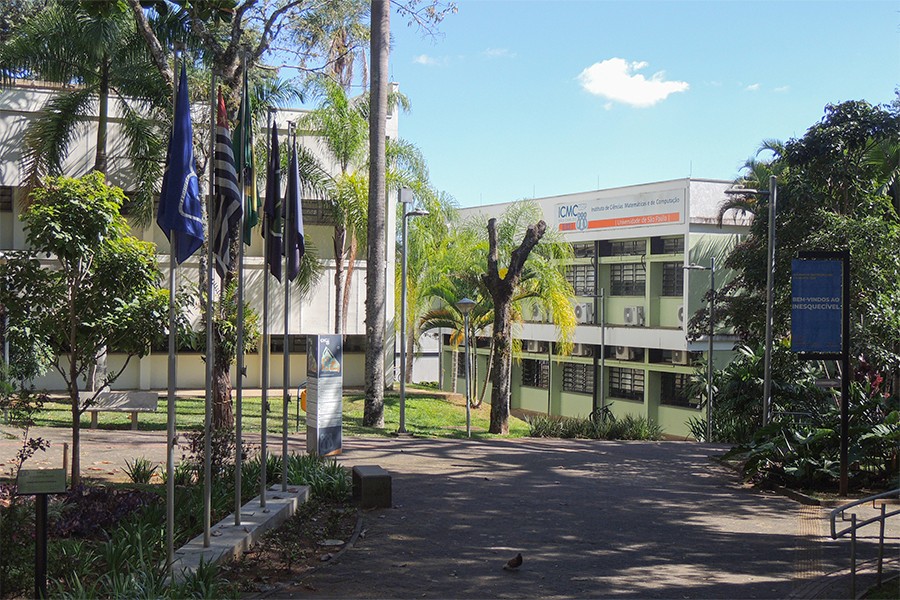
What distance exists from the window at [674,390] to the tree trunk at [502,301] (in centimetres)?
1529

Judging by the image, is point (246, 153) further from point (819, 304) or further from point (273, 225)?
point (819, 304)

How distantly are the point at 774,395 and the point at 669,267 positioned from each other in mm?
20256

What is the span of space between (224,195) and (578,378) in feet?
123

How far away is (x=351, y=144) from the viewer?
3084cm

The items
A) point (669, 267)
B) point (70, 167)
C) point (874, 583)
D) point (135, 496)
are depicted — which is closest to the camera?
point (874, 583)

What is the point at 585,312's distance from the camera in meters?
44.8

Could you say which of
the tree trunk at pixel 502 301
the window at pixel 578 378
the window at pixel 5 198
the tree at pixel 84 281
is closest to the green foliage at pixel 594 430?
the tree trunk at pixel 502 301

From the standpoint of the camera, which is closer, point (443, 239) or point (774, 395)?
point (774, 395)

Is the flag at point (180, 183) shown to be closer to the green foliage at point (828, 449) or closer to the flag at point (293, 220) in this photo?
the flag at point (293, 220)

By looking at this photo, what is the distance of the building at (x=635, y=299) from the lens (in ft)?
129


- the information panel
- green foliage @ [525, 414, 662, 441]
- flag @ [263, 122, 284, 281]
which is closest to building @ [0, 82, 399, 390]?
green foliage @ [525, 414, 662, 441]

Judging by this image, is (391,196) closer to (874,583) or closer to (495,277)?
(495,277)

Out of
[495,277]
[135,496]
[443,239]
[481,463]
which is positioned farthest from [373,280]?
[443,239]

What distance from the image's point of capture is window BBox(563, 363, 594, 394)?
148 feet
